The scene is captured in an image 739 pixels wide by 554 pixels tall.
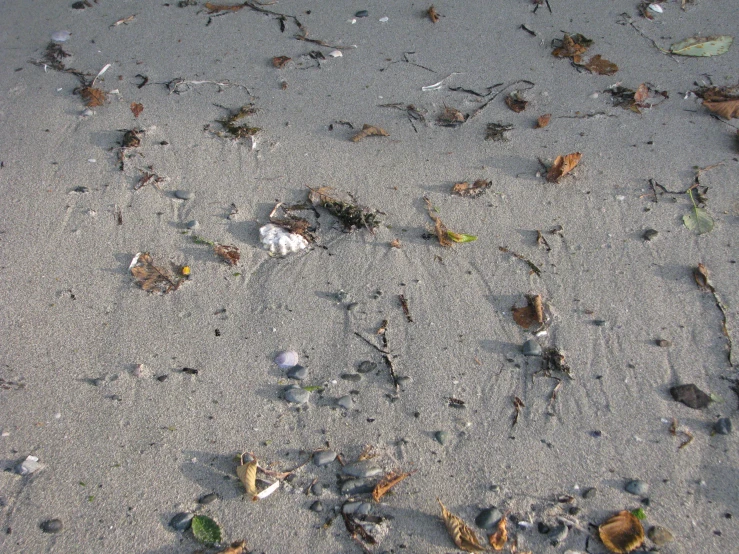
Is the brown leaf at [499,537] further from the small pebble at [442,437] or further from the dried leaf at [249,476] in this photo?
the dried leaf at [249,476]

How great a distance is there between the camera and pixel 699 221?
2520mm

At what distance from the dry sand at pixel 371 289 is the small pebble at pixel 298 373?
51 mm

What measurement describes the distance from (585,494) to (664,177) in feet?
5.36

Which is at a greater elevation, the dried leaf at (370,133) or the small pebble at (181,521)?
the dried leaf at (370,133)

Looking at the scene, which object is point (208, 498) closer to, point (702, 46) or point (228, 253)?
point (228, 253)

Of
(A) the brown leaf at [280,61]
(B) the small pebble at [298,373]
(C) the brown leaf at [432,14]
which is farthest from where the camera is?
(C) the brown leaf at [432,14]

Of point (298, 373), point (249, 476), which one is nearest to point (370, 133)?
point (298, 373)

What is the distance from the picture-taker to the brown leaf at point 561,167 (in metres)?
2.71

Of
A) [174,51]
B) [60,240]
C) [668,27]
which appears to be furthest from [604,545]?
[174,51]

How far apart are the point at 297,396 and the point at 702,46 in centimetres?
310

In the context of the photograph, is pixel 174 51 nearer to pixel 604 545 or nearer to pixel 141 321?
pixel 141 321

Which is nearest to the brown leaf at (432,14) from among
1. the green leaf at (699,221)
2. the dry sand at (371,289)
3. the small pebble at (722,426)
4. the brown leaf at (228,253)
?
the dry sand at (371,289)

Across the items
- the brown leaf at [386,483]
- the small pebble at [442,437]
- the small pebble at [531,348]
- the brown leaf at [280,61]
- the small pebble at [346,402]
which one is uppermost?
the brown leaf at [280,61]

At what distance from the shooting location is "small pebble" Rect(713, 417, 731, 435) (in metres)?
1.98
